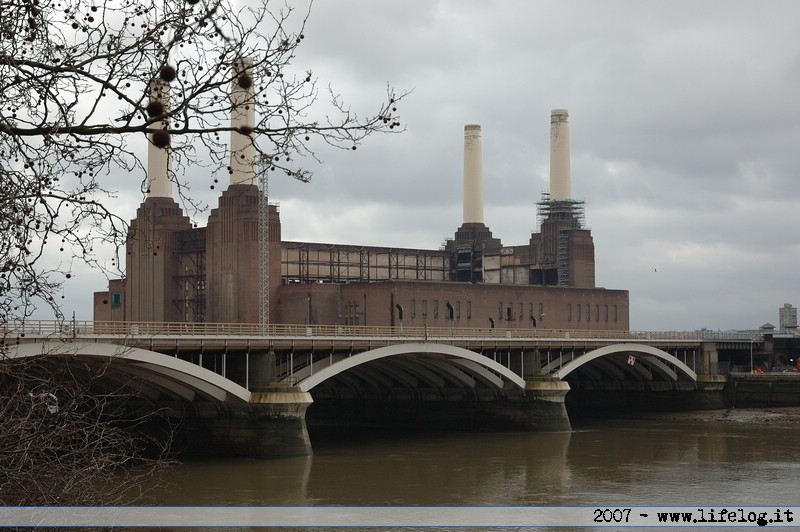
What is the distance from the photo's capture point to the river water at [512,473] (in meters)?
33.9

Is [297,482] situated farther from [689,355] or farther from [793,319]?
[793,319]

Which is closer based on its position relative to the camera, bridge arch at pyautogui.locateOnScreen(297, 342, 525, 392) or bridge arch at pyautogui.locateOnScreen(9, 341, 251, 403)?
bridge arch at pyautogui.locateOnScreen(9, 341, 251, 403)

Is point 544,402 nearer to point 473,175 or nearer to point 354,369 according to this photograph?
point 354,369

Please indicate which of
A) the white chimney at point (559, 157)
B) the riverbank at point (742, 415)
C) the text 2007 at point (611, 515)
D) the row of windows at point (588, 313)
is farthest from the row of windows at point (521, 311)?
the text 2007 at point (611, 515)

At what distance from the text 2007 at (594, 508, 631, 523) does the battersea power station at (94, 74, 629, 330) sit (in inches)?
1524

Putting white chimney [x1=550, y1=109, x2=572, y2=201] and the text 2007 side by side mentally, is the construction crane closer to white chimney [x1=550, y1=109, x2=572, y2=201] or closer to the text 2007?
white chimney [x1=550, y1=109, x2=572, y2=201]

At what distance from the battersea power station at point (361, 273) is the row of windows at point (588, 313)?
12 centimetres

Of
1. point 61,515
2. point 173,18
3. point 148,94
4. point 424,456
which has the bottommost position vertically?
point 424,456

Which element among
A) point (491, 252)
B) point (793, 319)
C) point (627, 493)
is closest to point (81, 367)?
point (627, 493)

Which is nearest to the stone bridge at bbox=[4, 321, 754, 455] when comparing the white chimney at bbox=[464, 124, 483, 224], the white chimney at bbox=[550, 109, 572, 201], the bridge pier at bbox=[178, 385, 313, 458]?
the bridge pier at bbox=[178, 385, 313, 458]

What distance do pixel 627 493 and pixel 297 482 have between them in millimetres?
10744

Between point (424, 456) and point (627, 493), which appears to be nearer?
point (627, 493)

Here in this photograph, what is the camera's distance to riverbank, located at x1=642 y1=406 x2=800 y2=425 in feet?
221

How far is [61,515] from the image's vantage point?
11258 millimetres
